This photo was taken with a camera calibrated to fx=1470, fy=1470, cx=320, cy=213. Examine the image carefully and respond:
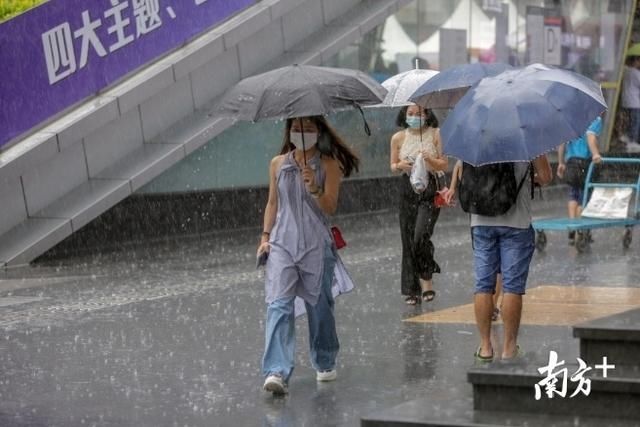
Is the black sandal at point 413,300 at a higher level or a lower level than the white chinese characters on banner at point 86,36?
lower

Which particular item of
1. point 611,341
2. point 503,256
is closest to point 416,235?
point 503,256

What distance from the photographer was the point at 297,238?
29.6ft

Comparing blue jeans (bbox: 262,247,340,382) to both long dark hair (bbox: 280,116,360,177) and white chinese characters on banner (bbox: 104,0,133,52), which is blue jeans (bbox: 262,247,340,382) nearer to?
long dark hair (bbox: 280,116,360,177)

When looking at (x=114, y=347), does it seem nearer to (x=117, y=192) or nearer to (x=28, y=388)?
(x=28, y=388)

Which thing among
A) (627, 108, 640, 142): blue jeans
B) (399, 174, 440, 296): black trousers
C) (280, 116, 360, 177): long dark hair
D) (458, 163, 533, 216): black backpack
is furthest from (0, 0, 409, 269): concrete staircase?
(627, 108, 640, 142): blue jeans

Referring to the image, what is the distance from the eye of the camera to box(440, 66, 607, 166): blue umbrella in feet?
28.1

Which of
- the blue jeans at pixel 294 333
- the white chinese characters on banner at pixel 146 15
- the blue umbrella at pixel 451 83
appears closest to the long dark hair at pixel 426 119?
the blue umbrella at pixel 451 83

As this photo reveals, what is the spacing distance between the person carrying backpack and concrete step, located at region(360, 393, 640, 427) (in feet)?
5.63

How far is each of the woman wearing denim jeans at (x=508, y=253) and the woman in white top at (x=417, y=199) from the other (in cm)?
294

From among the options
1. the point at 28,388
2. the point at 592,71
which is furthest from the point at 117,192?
the point at 592,71

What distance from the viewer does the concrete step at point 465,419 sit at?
7.09 metres

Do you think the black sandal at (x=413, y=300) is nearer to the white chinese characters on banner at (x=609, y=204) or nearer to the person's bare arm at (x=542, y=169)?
the person's bare arm at (x=542, y=169)

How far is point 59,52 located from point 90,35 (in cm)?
51

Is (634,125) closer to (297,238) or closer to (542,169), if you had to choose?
(542,169)
